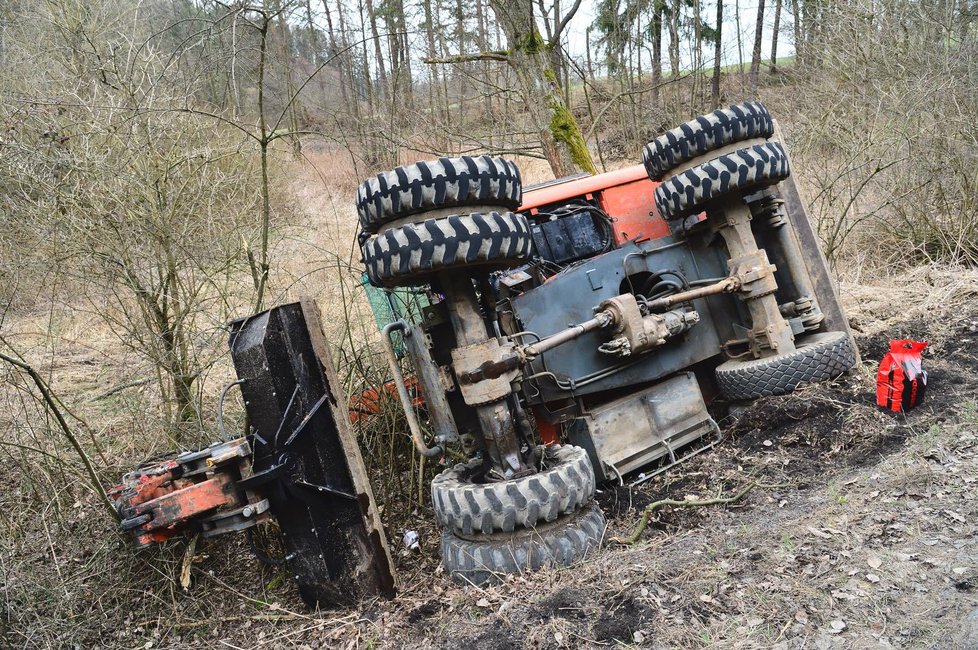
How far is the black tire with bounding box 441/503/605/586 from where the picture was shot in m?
3.15

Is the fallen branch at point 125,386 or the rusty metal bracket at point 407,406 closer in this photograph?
the rusty metal bracket at point 407,406

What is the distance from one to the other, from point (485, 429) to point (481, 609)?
2.64ft

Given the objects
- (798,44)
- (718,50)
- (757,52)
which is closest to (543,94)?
(798,44)

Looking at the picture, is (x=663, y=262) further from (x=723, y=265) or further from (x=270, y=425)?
(x=270, y=425)

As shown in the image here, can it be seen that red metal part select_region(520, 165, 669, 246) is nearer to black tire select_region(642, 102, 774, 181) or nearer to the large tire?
black tire select_region(642, 102, 774, 181)

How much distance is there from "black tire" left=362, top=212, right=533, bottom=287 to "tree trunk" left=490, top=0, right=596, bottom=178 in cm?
569

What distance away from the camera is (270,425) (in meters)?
3.17

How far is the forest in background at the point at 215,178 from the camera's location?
431 centimetres

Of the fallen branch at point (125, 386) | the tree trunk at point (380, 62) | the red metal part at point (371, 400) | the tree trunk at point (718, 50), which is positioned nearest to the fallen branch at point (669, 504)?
the red metal part at point (371, 400)

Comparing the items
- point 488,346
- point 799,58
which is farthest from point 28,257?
point 799,58

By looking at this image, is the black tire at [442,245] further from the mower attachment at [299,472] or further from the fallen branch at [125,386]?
the fallen branch at [125,386]

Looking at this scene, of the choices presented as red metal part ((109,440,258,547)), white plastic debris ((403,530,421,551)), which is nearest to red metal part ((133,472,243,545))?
red metal part ((109,440,258,547))

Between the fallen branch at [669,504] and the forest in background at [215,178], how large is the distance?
138 centimetres

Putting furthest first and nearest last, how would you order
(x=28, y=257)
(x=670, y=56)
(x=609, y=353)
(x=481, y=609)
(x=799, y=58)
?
1. (x=670, y=56)
2. (x=799, y=58)
3. (x=28, y=257)
4. (x=609, y=353)
5. (x=481, y=609)
